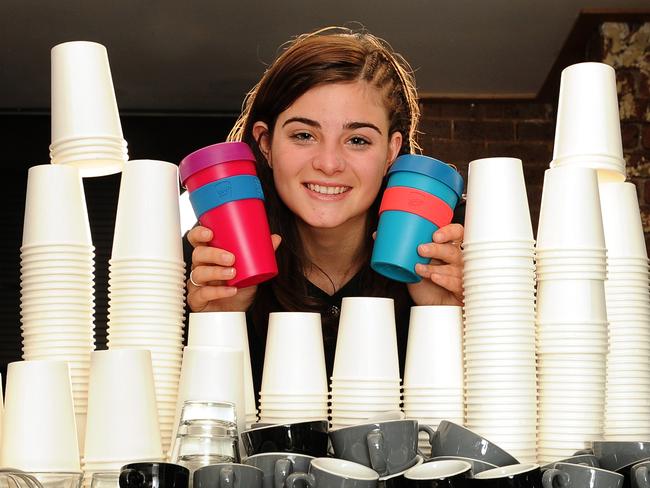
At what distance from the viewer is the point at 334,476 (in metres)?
0.90

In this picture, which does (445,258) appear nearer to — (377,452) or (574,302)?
(574,302)

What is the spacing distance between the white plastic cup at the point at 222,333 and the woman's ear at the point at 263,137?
659 millimetres

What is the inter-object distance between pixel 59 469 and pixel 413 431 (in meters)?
0.39

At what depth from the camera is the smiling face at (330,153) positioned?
1.67 meters

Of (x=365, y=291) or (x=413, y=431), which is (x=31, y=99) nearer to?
(x=365, y=291)

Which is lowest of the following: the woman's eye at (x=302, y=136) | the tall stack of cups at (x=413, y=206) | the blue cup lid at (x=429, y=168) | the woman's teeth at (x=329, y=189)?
the tall stack of cups at (x=413, y=206)

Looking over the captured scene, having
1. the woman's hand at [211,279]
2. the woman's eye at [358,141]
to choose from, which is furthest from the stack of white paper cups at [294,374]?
the woman's eye at [358,141]

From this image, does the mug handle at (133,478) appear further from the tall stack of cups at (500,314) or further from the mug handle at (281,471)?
the tall stack of cups at (500,314)

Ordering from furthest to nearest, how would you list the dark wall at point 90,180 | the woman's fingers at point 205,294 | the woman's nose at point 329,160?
the dark wall at point 90,180 → the woman's nose at point 329,160 → the woman's fingers at point 205,294

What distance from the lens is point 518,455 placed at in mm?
1154

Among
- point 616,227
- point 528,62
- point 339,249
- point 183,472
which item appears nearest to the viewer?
point 183,472

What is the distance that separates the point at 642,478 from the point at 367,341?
37 cm

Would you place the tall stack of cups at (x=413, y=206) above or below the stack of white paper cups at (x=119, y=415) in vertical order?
above

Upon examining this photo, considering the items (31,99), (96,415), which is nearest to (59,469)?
(96,415)
